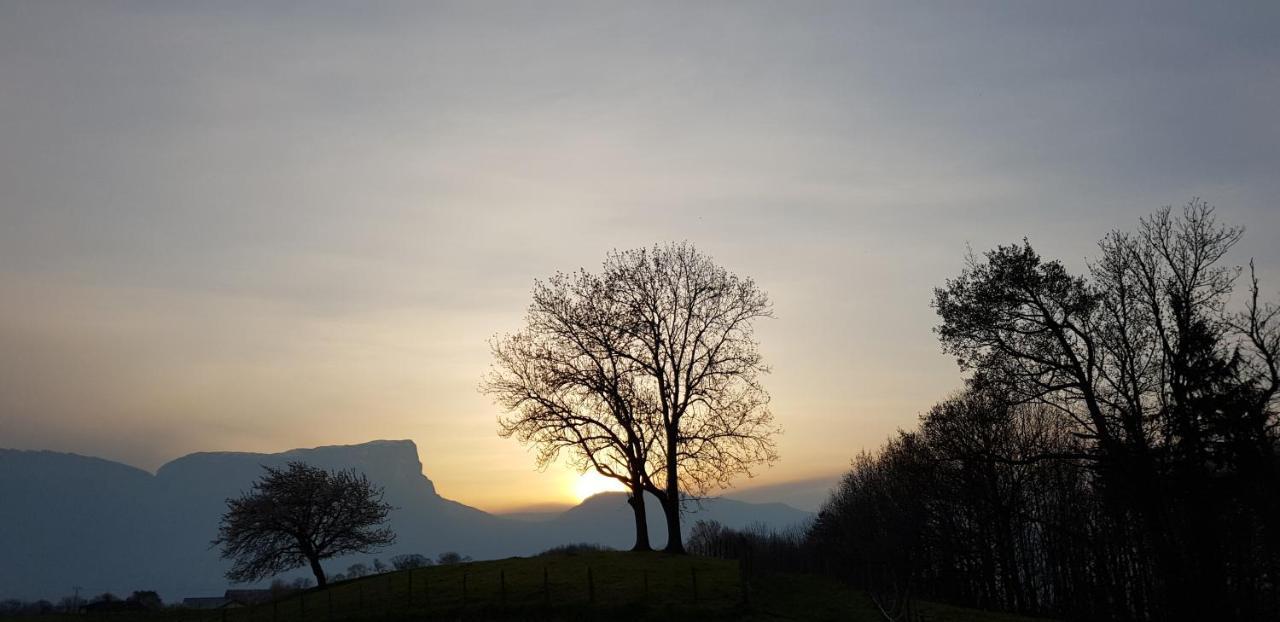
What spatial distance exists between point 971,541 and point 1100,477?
140 ft

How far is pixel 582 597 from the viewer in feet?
144

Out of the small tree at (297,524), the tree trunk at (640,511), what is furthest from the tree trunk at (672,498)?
the small tree at (297,524)

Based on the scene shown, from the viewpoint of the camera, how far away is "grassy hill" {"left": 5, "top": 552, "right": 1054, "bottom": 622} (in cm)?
4181

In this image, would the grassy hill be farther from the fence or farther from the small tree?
the small tree

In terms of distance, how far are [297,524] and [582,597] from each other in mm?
44095

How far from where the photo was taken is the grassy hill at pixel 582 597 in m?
41.8

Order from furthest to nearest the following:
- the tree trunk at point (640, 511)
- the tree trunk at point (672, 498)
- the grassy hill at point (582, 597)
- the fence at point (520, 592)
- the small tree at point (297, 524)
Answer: the small tree at point (297, 524) → the tree trunk at point (640, 511) → the tree trunk at point (672, 498) → the fence at point (520, 592) → the grassy hill at point (582, 597)

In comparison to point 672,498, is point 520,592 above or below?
below

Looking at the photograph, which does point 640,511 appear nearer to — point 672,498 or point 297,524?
point 672,498

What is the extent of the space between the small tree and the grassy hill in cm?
1624

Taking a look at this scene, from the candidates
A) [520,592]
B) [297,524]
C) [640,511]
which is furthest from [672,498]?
[297,524]

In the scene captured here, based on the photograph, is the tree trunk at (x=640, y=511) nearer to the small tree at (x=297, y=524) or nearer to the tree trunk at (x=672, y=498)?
the tree trunk at (x=672, y=498)

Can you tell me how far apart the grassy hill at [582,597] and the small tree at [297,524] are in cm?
1624

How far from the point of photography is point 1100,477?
124 feet
